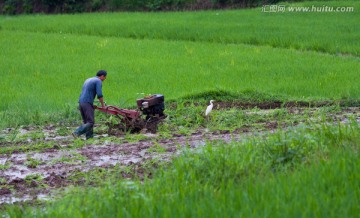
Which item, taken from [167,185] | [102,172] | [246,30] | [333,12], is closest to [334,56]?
[246,30]

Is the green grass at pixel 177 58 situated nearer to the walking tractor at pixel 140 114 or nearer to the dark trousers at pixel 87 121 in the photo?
the dark trousers at pixel 87 121

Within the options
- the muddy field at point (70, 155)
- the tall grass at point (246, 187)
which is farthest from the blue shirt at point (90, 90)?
the tall grass at point (246, 187)

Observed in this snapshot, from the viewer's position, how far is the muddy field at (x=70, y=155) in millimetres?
7418

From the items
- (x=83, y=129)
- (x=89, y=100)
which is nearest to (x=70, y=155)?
(x=83, y=129)

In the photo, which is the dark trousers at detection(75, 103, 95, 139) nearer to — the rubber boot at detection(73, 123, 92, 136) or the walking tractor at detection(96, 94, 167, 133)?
the rubber boot at detection(73, 123, 92, 136)

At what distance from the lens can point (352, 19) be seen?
22.0 meters

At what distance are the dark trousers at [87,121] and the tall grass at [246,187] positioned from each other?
3168 mm

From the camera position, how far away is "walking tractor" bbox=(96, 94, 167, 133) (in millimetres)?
10109

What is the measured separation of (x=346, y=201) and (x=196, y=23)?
59.1 ft

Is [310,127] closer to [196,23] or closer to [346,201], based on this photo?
[346,201]

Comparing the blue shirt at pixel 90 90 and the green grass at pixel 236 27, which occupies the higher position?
the blue shirt at pixel 90 90

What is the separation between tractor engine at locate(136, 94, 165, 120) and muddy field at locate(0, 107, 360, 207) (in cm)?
39

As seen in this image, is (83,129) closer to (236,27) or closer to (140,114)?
(140,114)

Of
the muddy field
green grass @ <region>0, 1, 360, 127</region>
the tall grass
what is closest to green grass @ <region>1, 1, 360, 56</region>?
green grass @ <region>0, 1, 360, 127</region>
